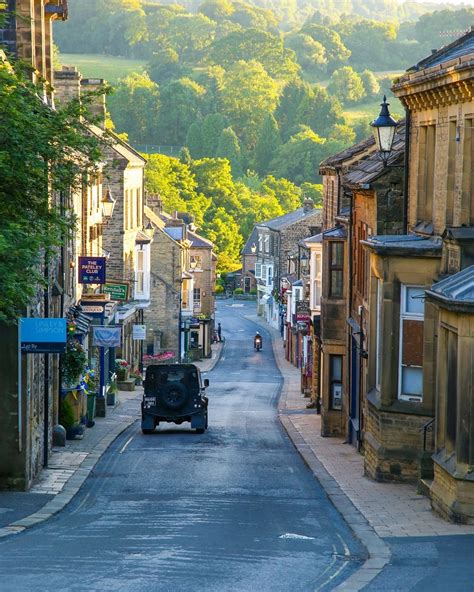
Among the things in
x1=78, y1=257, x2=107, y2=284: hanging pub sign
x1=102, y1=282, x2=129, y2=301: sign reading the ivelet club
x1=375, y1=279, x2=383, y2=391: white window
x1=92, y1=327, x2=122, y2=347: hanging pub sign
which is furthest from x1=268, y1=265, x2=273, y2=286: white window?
x1=375, y1=279, x2=383, y2=391: white window

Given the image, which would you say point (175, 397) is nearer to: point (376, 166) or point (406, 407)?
point (376, 166)

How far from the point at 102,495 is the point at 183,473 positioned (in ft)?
10.9

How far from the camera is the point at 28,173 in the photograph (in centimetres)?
2081

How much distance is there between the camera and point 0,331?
2338 cm

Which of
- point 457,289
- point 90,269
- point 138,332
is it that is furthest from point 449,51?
point 138,332

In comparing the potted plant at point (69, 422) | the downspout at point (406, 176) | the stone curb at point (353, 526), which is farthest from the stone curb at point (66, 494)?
the downspout at point (406, 176)

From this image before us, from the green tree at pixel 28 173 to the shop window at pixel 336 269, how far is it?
622 inches

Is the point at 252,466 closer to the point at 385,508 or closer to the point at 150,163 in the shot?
the point at 385,508

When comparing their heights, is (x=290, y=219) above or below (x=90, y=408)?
above

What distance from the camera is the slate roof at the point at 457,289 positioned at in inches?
782

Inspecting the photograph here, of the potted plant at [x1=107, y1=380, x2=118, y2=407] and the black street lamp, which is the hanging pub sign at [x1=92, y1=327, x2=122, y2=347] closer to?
the potted plant at [x1=107, y1=380, x2=118, y2=407]

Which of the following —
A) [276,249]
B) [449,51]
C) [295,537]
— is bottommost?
[295,537]

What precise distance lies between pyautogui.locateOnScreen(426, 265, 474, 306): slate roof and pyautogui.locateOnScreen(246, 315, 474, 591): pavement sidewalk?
329 cm

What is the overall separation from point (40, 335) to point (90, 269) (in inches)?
764
